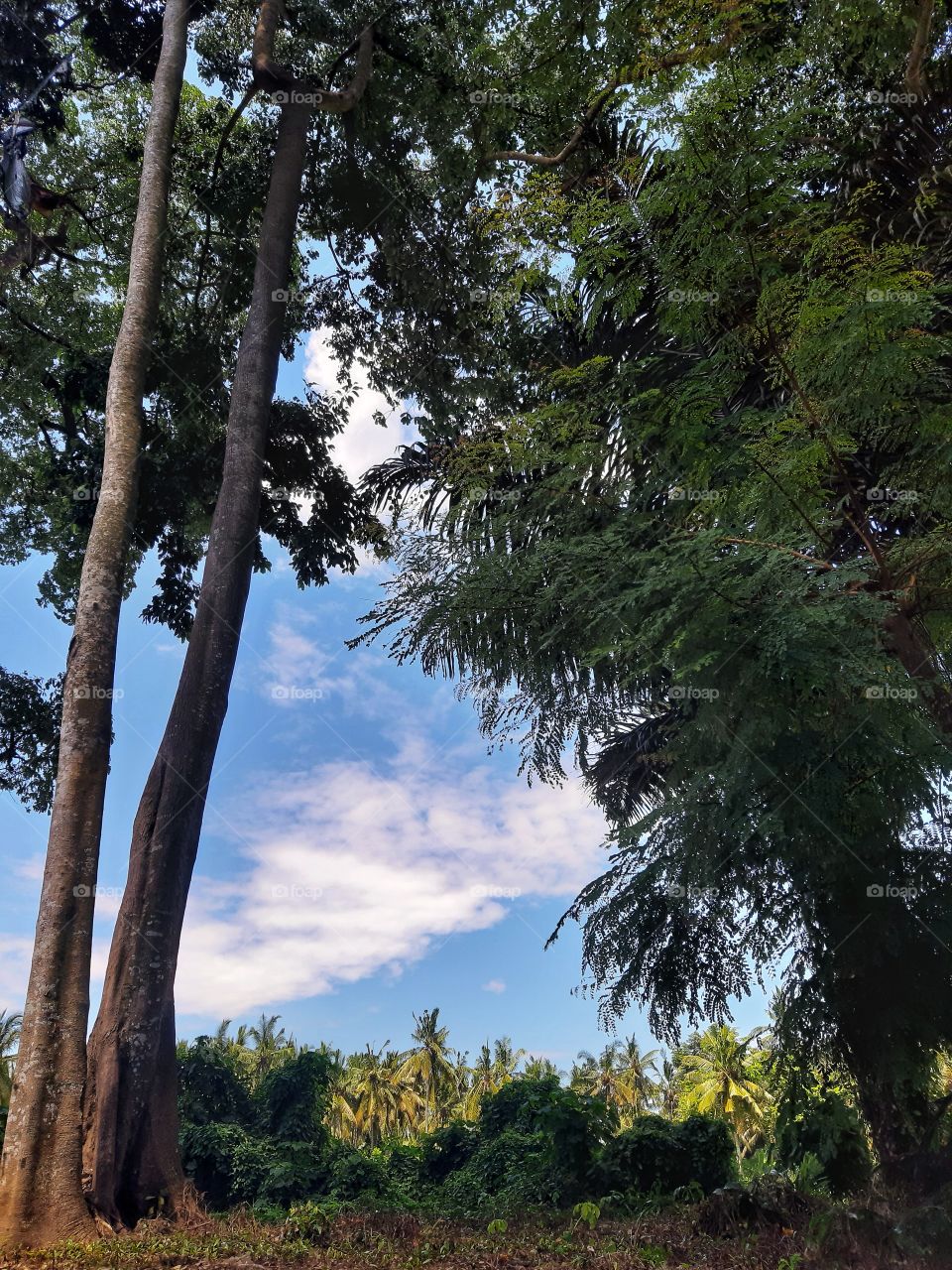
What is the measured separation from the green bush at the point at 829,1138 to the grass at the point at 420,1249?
0.97 meters

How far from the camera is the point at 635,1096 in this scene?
1644 inches

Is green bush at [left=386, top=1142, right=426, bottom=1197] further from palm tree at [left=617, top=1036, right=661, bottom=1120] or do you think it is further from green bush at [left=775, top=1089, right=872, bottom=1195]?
palm tree at [left=617, top=1036, right=661, bottom=1120]

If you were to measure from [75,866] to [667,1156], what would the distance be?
9.01 m

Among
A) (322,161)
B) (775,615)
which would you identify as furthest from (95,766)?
(322,161)

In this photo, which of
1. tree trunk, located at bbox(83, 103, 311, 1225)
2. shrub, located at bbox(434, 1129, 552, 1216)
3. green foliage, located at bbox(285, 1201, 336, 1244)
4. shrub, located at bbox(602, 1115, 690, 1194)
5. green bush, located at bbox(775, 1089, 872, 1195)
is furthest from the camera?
shrub, located at bbox(602, 1115, 690, 1194)

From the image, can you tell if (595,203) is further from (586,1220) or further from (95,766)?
(586,1220)

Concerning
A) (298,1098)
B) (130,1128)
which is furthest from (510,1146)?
(130,1128)

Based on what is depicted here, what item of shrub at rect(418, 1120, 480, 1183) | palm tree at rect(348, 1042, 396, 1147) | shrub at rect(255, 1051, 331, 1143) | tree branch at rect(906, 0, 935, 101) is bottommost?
shrub at rect(418, 1120, 480, 1183)

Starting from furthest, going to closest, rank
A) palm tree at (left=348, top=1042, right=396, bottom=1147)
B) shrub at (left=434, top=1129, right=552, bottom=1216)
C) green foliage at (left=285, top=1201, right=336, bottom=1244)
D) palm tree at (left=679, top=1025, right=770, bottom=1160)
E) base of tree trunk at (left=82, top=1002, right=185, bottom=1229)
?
palm tree at (left=348, top=1042, right=396, bottom=1147) → palm tree at (left=679, top=1025, right=770, bottom=1160) → shrub at (left=434, top=1129, right=552, bottom=1216) → base of tree trunk at (left=82, top=1002, right=185, bottom=1229) → green foliage at (left=285, top=1201, right=336, bottom=1244)

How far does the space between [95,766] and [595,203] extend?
6323 mm

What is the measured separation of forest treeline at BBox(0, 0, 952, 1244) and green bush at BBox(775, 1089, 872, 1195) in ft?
0.95

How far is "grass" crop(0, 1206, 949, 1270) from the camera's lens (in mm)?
6168

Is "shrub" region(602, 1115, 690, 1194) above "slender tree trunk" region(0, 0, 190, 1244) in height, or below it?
below

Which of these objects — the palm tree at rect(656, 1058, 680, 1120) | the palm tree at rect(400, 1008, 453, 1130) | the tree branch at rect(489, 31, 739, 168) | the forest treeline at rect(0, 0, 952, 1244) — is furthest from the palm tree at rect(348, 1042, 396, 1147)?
the tree branch at rect(489, 31, 739, 168)
